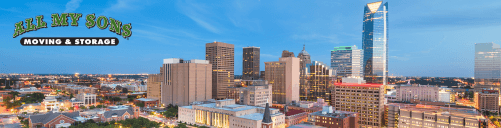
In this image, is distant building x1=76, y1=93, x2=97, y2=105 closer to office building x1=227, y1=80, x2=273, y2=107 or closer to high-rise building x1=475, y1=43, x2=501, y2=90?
office building x1=227, y1=80, x2=273, y2=107

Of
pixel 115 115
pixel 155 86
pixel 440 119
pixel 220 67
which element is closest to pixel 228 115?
pixel 115 115

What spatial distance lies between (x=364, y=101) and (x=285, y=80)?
58920mm

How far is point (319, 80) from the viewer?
172m

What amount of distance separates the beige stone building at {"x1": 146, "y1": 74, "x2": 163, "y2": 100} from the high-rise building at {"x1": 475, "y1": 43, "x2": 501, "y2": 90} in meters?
226

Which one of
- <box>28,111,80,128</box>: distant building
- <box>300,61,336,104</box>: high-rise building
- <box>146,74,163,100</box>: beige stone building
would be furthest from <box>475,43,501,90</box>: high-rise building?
<box>28,111,80,128</box>: distant building

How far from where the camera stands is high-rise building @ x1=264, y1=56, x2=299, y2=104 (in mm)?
153875

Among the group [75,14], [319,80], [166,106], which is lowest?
[166,106]

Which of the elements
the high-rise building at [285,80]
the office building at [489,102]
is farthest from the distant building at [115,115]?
the office building at [489,102]

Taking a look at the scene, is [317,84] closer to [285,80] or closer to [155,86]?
[285,80]

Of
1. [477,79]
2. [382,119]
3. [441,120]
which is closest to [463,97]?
[477,79]

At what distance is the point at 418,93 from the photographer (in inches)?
6152

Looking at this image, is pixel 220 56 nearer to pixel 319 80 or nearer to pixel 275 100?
pixel 275 100

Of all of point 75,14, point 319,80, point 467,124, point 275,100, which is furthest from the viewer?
point 319,80

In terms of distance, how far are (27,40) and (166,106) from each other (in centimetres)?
11288
